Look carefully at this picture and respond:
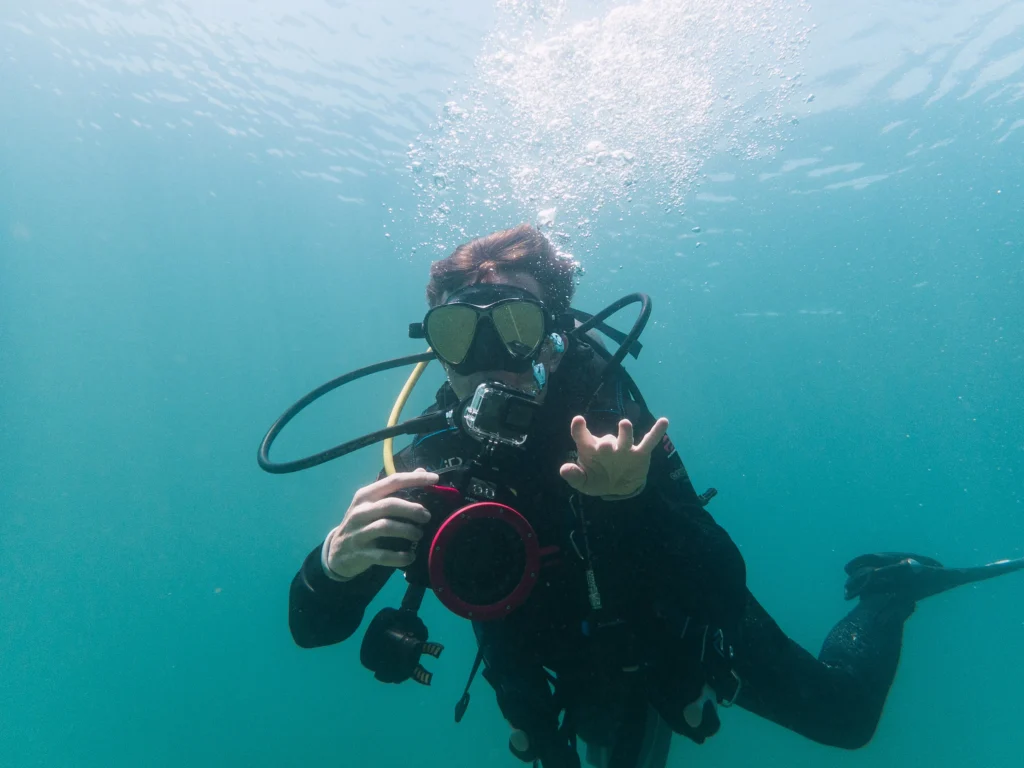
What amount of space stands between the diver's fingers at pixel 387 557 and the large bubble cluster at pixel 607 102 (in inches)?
395

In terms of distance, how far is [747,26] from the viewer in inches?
390

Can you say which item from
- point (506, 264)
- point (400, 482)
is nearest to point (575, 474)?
point (400, 482)

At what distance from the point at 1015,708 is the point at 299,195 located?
242 feet

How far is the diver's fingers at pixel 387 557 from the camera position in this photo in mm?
2275

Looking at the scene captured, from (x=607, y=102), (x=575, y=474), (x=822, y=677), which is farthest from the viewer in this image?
(x=607, y=102)

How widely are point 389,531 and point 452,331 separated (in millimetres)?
1426

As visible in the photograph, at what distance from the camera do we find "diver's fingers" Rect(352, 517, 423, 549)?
2199 millimetres

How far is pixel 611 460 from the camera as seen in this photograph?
6.48 ft

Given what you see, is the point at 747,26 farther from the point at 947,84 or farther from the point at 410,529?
the point at 410,529

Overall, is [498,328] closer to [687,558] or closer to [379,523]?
[379,523]

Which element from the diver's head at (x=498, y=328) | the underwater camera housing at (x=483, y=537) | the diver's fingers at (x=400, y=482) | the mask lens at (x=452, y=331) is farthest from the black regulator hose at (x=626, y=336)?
the diver's fingers at (x=400, y=482)

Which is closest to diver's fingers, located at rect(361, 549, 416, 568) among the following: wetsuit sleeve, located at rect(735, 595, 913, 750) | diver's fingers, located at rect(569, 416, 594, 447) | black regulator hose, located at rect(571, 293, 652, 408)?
diver's fingers, located at rect(569, 416, 594, 447)

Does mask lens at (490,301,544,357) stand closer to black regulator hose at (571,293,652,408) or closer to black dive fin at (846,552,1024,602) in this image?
black regulator hose at (571,293,652,408)

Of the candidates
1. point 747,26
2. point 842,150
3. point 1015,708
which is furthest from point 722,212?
point 1015,708
